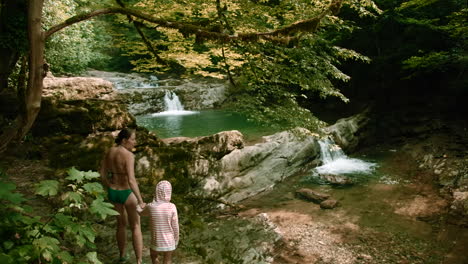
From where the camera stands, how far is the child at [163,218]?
3682mm

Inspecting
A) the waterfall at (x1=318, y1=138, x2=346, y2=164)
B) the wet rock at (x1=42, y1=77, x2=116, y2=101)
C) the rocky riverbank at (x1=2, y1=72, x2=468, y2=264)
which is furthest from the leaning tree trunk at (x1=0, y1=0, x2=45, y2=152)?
the waterfall at (x1=318, y1=138, x2=346, y2=164)

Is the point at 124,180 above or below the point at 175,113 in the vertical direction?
below

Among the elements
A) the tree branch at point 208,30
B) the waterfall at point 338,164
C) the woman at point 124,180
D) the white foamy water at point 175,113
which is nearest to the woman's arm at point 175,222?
the woman at point 124,180

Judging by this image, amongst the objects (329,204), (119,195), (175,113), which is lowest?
(329,204)

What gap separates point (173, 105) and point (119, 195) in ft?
47.6

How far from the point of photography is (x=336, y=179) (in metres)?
9.88

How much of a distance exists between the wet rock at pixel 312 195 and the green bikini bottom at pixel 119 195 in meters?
6.10

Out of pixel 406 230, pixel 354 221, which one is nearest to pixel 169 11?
pixel 354 221

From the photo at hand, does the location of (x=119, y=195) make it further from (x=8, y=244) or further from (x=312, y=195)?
(x=312, y=195)

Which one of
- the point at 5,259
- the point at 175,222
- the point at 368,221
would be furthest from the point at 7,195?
the point at 368,221

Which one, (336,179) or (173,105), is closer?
(336,179)

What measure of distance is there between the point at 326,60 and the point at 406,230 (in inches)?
172

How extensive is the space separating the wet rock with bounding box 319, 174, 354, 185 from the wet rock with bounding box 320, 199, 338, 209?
1.46 m

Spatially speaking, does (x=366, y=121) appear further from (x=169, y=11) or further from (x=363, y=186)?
(x=169, y=11)
